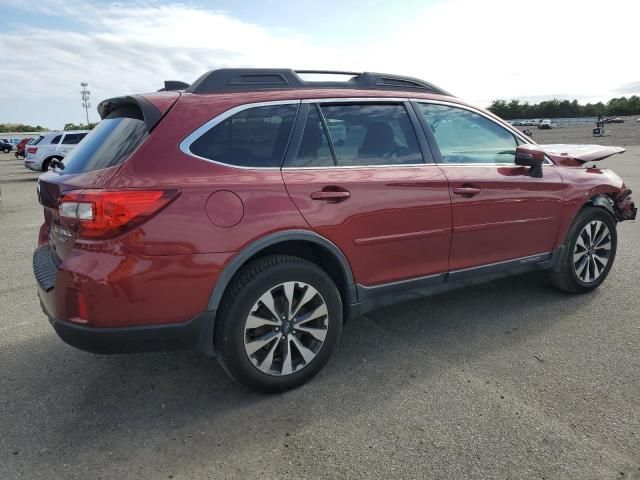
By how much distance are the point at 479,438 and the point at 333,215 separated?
56.7 inches

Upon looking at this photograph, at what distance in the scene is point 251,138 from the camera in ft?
9.49

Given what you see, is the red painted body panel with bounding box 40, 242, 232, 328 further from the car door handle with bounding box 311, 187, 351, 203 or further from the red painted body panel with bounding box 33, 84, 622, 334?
the car door handle with bounding box 311, 187, 351, 203

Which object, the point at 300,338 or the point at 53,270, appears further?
the point at 300,338

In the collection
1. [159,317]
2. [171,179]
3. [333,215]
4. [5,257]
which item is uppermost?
[171,179]

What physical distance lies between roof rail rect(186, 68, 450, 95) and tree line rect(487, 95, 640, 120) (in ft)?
378

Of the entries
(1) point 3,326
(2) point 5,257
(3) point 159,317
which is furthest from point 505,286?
(2) point 5,257

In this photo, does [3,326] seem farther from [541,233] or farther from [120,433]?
[541,233]

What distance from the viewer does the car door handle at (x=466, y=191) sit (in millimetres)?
3538

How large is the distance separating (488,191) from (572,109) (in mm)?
125460

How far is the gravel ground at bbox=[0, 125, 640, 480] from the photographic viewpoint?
7.75 feet

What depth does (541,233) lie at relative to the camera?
13.6ft

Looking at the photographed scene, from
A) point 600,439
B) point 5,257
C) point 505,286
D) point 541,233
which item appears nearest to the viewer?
point 600,439

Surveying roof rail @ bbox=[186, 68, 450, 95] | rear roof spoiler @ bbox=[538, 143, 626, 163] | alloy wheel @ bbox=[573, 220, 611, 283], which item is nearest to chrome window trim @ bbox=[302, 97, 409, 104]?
roof rail @ bbox=[186, 68, 450, 95]

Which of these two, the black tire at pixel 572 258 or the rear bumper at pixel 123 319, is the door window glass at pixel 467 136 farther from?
the rear bumper at pixel 123 319
